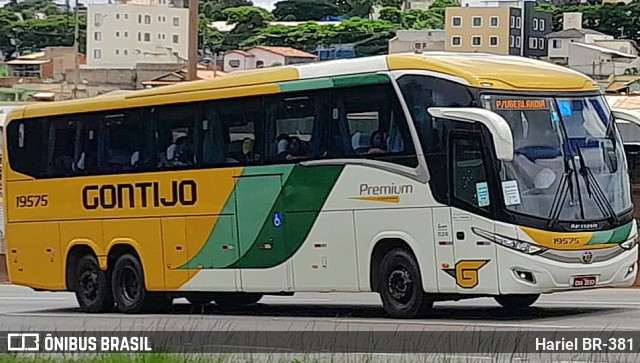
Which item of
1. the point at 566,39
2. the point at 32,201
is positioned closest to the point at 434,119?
the point at 32,201

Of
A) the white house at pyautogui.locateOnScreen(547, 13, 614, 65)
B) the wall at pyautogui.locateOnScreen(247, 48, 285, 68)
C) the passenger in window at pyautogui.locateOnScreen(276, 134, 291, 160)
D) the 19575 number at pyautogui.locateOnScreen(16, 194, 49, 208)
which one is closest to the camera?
the passenger in window at pyautogui.locateOnScreen(276, 134, 291, 160)

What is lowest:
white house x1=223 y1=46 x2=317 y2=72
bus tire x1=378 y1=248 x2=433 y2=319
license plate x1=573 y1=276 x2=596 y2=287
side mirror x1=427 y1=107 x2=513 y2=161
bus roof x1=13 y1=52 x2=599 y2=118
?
white house x1=223 y1=46 x2=317 y2=72

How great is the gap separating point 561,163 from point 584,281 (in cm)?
143

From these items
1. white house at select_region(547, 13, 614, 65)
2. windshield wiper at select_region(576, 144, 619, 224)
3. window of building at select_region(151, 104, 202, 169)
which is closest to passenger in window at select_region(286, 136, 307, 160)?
window of building at select_region(151, 104, 202, 169)

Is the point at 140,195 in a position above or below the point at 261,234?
above

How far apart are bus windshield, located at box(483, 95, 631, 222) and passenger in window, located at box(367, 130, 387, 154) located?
1.51 meters

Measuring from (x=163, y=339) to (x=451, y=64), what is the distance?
506 cm

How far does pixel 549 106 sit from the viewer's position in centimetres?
1639

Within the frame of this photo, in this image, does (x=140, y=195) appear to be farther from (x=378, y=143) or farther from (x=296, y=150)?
(x=378, y=143)

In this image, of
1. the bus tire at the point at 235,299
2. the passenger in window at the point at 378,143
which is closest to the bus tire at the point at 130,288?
the bus tire at the point at 235,299

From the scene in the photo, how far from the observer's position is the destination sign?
53.1 ft

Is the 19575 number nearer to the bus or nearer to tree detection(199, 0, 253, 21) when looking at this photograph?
the bus

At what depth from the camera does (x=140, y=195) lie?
66.9 feet

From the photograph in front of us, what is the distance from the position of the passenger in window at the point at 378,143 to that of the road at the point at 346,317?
84.2 inches
